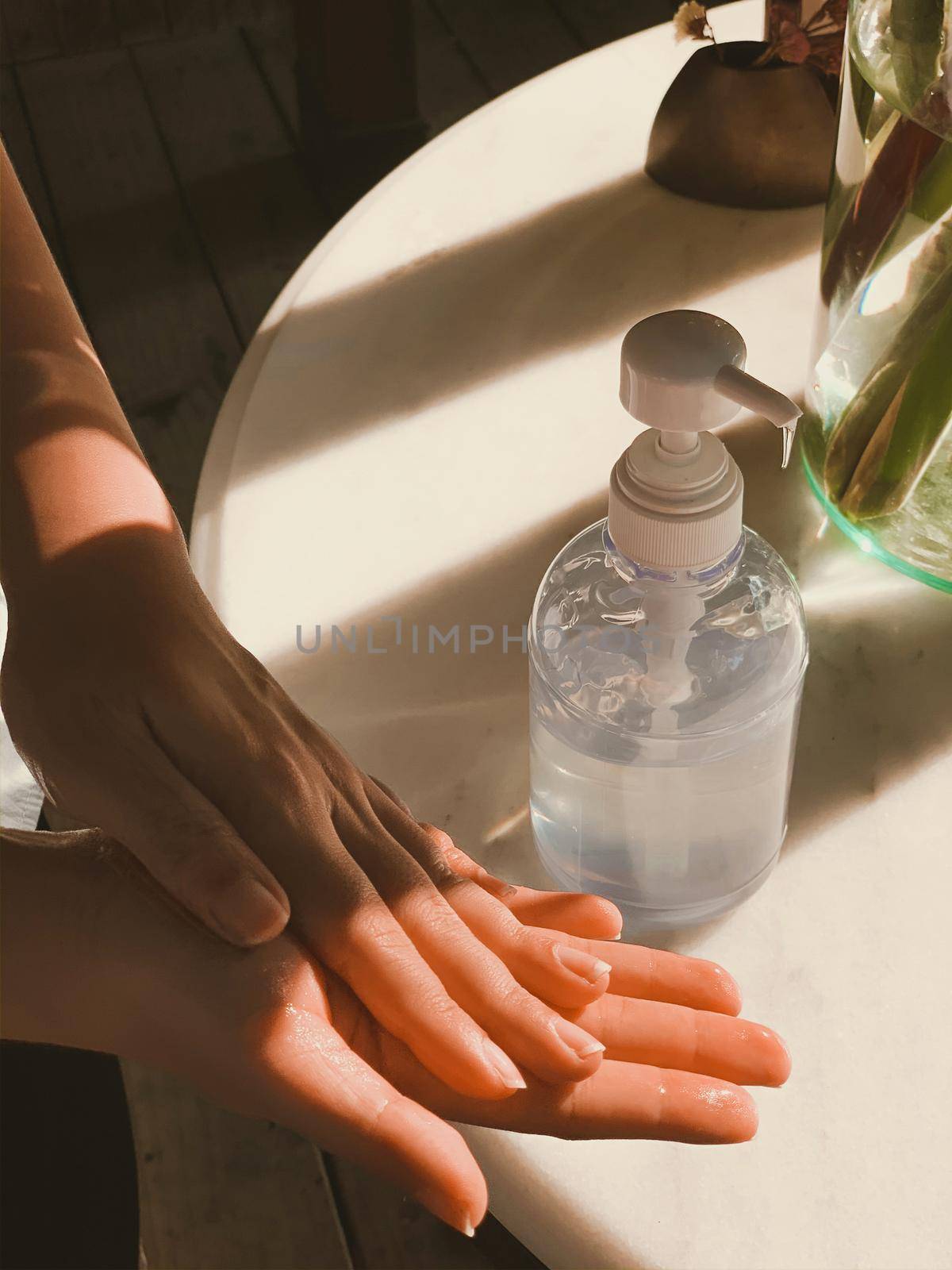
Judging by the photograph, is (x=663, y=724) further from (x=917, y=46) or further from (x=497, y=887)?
(x=917, y=46)

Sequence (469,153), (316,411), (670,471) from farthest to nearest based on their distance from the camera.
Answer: (469,153)
(316,411)
(670,471)

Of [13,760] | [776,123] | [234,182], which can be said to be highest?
[776,123]

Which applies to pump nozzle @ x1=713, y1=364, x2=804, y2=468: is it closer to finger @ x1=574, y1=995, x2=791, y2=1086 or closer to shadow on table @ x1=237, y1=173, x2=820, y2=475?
finger @ x1=574, y1=995, x2=791, y2=1086

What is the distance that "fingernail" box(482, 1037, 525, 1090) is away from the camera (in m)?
0.44

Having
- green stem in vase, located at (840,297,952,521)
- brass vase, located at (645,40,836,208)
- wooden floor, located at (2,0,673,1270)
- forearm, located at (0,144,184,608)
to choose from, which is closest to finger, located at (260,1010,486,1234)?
forearm, located at (0,144,184,608)

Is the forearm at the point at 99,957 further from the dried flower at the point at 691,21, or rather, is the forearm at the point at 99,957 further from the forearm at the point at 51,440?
the dried flower at the point at 691,21

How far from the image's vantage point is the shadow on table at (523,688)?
1.93ft

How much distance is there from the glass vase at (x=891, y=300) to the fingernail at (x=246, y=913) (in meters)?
0.34

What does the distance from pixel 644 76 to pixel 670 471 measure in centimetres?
63

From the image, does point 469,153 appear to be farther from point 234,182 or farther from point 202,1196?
point 234,182

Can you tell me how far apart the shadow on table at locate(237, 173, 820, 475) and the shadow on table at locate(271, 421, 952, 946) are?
0.14 m

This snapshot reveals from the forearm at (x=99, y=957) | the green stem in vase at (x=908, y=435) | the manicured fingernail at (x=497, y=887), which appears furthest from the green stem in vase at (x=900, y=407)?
the forearm at (x=99, y=957)

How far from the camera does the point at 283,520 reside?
2.28ft

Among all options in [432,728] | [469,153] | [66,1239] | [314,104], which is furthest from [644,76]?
[314,104]
